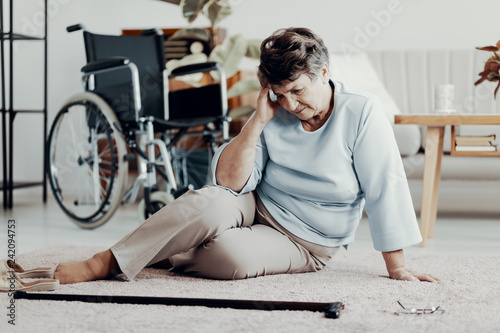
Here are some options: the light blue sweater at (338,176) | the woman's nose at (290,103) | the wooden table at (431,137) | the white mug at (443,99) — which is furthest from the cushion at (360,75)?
the woman's nose at (290,103)

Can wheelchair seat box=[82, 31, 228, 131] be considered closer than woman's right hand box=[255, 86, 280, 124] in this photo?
No

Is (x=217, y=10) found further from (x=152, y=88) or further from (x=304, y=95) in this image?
(x=304, y=95)

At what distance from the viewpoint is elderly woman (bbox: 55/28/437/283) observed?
4.87ft

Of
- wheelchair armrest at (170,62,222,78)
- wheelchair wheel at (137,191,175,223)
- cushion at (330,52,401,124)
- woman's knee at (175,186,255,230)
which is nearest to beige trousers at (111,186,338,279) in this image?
woman's knee at (175,186,255,230)

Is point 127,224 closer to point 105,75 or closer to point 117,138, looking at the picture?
point 117,138

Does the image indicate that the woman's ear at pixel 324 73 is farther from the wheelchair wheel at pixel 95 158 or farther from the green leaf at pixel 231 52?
Result: the green leaf at pixel 231 52

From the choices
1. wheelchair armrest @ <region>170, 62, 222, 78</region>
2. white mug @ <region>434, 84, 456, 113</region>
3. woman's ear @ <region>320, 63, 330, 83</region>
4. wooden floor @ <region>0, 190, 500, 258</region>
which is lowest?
wooden floor @ <region>0, 190, 500, 258</region>

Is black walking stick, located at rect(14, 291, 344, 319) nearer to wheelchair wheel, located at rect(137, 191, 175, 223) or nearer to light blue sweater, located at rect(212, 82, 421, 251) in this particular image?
light blue sweater, located at rect(212, 82, 421, 251)

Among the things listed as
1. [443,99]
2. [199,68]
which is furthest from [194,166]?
[443,99]

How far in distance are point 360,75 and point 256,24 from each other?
961 mm

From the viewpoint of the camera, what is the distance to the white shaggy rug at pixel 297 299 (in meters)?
1.16

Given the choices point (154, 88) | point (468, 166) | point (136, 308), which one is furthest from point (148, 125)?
point (468, 166)

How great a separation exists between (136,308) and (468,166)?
6.61 feet

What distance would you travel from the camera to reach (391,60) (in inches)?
136
